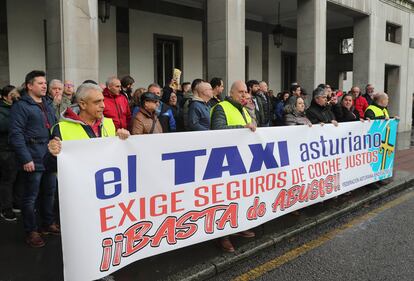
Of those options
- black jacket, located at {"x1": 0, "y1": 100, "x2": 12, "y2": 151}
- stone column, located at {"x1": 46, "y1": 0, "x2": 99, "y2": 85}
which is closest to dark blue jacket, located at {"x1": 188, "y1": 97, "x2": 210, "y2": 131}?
black jacket, located at {"x1": 0, "y1": 100, "x2": 12, "y2": 151}

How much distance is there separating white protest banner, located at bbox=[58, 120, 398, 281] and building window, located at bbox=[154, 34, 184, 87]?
8.25 metres

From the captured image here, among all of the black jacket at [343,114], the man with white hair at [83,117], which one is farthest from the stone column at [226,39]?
the man with white hair at [83,117]

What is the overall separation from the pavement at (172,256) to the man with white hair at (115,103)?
1.74 metres

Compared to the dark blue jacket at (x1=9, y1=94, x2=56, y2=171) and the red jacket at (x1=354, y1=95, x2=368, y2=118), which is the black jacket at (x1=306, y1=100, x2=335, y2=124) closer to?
the dark blue jacket at (x1=9, y1=94, x2=56, y2=171)

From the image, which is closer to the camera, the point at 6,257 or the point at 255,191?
the point at 6,257

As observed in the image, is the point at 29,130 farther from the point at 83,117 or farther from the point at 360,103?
the point at 360,103

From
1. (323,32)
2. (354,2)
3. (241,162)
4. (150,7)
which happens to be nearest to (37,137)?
(241,162)

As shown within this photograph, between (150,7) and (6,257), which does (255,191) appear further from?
(150,7)

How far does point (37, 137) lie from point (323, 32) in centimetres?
1048

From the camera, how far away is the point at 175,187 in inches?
144

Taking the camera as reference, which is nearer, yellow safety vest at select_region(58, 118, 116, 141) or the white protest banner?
the white protest banner

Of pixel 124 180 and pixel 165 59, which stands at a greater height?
pixel 165 59

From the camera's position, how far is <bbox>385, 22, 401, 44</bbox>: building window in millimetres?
17031

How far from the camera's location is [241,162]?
14.0 ft
